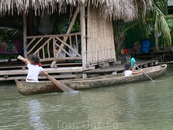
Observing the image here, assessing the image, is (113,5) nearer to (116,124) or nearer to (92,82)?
(92,82)

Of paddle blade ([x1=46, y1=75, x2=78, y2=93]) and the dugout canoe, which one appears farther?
paddle blade ([x1=46, y1=75, x2=78, y2=93])

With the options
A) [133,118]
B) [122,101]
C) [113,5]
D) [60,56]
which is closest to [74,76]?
[60,56]

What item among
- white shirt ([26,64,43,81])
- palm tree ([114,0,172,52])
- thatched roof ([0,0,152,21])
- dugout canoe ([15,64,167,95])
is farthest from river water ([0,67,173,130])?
palm tree ([114,0,172,52])

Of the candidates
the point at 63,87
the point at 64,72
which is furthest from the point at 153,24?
the point at 63,87

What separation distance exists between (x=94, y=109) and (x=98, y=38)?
5.27m

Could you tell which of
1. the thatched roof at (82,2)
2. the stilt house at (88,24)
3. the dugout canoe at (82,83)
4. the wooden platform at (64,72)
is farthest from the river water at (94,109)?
the thatched roof at (82,2)

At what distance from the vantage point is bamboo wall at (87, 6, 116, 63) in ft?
37.5

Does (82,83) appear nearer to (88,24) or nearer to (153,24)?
(88,24)

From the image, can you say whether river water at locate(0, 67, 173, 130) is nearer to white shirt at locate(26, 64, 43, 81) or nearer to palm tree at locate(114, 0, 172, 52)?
white shirt at locate(26, 64, 43, 81)

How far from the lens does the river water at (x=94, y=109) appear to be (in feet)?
19.5

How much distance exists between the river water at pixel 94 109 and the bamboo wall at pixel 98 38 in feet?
6.34

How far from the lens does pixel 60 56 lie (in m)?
11.8

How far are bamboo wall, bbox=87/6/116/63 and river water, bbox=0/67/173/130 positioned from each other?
193 centimetres

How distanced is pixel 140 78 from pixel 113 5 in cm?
251
